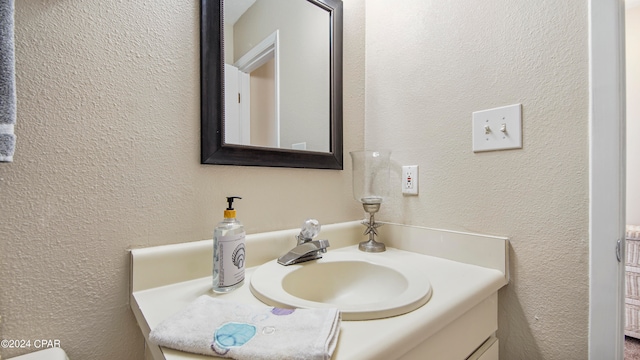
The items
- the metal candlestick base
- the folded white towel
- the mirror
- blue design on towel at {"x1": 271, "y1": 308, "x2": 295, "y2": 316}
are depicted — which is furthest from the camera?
the metal candlestick base

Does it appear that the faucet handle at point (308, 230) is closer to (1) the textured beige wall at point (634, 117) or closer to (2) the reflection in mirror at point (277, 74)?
(2) the reflection in mirror at point (277, 74)

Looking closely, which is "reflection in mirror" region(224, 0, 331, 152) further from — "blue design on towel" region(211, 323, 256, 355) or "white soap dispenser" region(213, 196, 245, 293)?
"blue design on towel" region(211, 323, 256, 355)

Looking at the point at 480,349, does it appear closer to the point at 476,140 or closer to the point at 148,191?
the point at 476,140

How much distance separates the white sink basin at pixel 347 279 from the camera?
2.08ft

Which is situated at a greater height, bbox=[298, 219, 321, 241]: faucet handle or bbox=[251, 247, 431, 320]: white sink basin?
bbox=[298, 219, 321, 241]: faucet handle

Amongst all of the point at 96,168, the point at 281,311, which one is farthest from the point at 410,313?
the point at 96,168

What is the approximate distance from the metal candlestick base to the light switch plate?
374 millimetres

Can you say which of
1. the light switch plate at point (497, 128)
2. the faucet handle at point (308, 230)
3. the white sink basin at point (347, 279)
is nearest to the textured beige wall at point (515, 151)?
the light switch plate at point (497, 128)

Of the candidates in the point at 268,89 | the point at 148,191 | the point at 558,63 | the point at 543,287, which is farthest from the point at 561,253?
the point at 148,191

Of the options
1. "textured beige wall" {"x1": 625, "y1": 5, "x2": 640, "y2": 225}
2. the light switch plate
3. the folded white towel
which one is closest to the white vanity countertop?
the folded white towel

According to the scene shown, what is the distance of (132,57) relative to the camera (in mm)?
652

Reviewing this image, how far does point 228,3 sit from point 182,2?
12cm

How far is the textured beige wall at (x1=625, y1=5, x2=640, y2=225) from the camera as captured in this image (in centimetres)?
203

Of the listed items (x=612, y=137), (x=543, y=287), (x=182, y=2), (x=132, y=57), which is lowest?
(x=543, y=287)
